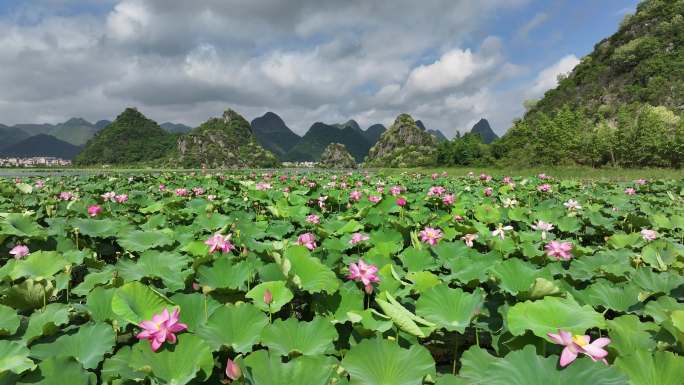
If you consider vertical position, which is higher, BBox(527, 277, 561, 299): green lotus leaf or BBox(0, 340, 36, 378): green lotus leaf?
BBox(527, 277, 561, 299): green lotus leaf

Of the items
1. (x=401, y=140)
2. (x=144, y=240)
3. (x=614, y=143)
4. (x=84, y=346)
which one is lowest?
(x=84, y=346)

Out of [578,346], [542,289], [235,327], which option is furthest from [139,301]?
[542,289]

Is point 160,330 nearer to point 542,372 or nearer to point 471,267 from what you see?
point 542,372

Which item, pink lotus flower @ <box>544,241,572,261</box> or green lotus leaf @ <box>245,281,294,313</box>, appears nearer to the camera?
green lotus leaf @ <box>245,281,294,313</box>

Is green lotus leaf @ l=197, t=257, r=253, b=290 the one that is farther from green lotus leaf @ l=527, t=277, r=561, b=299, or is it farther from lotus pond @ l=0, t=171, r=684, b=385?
green lotus leaf @ l=527, t=277, r=561, b=299

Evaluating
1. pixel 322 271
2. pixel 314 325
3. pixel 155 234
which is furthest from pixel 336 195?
pixel 314 325

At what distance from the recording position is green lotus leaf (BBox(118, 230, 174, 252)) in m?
2.77

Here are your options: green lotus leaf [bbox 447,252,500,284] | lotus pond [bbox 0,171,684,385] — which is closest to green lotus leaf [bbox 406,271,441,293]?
lotus pond [bbox 0,171,684,385]

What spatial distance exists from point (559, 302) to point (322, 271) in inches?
40.4

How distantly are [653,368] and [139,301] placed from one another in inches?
72.8

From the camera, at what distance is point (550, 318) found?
1444 millimetres

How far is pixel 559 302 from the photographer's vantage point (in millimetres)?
1477

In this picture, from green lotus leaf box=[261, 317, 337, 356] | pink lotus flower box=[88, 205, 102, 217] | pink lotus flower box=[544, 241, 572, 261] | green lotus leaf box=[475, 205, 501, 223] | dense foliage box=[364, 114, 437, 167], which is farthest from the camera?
dense foliage box=[364, 114, 437, 167]

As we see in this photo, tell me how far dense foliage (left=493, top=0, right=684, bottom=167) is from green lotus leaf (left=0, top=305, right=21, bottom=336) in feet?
121
